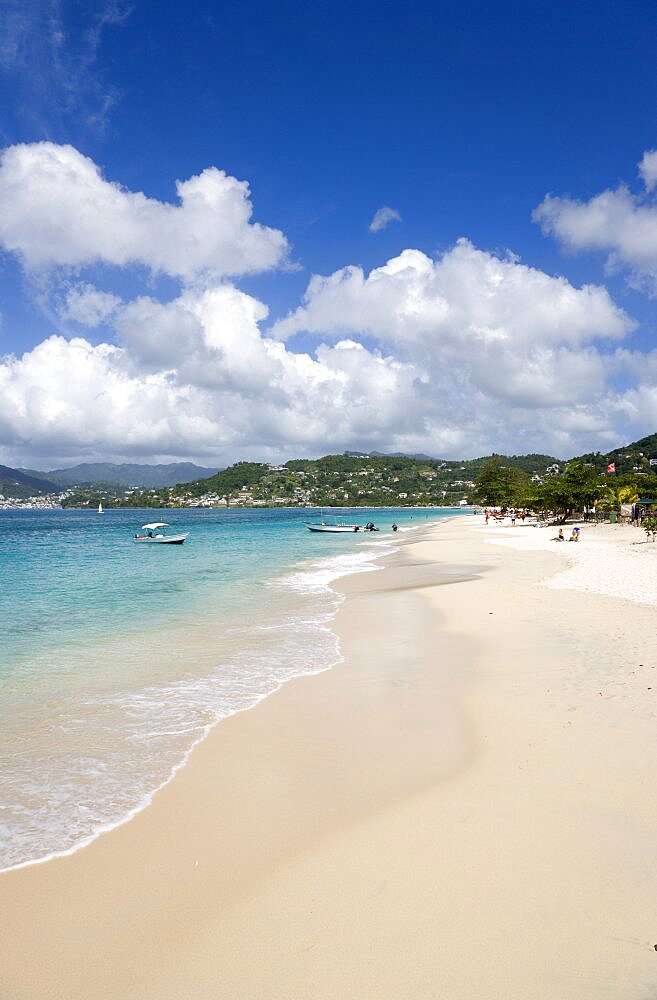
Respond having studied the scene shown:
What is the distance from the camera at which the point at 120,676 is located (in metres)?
11.5

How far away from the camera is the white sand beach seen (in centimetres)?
367

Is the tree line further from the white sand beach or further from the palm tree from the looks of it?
the white sand beach

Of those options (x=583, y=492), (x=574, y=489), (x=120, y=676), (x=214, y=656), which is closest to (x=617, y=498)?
(x=583, y=492)

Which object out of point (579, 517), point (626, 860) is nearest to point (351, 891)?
point (626, 860)

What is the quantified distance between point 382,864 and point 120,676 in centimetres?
823

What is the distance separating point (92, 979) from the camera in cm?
370

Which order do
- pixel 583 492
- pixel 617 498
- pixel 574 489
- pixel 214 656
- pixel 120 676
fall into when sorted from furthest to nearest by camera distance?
pixel 617 498 → pixel 574 489 → pixel 583 492 → pixel 214 656 → pixel 120 676

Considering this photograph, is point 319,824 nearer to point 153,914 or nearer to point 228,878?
point 228,878

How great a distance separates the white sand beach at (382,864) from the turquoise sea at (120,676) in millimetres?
613

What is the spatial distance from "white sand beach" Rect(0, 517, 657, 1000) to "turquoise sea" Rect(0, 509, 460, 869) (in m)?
0.61

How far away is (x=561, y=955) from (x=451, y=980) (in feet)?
2.62

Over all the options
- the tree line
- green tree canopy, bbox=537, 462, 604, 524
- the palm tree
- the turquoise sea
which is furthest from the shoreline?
the palm tree

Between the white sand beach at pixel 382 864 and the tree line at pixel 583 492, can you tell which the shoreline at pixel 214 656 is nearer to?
the white sand beach at pixel 382 864

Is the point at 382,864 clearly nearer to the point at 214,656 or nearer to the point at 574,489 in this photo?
the point at 214,656
